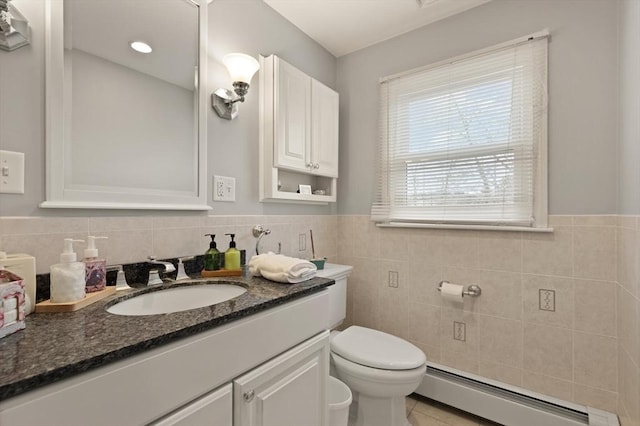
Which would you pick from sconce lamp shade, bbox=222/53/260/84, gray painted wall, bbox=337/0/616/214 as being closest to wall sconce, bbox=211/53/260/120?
sconce lamp shade, bbox=222/53/260/84

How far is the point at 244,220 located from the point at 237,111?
0.56m

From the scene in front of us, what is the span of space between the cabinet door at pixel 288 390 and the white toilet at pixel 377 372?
360 mm

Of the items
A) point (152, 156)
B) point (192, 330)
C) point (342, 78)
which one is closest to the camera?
point (192, 330)

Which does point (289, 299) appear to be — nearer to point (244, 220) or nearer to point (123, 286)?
point (123, 286)

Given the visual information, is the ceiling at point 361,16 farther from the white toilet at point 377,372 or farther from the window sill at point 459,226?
the white toilet at point 377,372

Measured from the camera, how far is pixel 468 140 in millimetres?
1800

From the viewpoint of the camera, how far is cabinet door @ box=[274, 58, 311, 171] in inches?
66.6

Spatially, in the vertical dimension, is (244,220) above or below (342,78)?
below

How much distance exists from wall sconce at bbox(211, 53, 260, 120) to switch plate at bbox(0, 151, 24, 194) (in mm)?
767

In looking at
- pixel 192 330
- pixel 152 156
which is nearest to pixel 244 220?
pixel 152 156

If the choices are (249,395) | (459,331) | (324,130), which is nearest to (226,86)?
(324,130)

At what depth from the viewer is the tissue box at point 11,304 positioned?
64cm

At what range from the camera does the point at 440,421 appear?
67.5 inches

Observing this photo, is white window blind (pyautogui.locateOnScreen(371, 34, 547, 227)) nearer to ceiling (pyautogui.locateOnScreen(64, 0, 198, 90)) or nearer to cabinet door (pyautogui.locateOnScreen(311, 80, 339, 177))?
cabinet door (pyautogui.locateOnScreen(311, 80, 339, 177))
